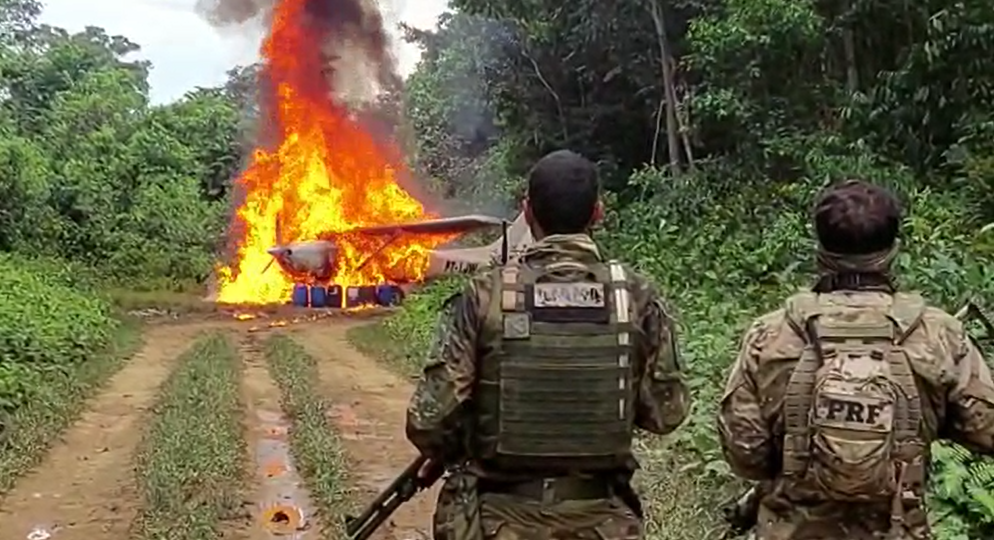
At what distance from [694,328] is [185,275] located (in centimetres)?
2005

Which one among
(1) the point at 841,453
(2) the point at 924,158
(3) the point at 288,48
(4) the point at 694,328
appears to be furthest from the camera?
(3) the point at 288,48

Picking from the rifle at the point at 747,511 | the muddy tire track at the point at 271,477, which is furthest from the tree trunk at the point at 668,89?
the rifle at the point at 747,511

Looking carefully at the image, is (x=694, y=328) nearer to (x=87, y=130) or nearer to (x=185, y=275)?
(x=185, y=275)

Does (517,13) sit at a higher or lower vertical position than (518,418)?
higher

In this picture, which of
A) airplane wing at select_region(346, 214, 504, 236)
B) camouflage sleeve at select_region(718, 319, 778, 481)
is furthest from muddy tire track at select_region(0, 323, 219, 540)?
airplane wing at select_region(346, 214, 504, 236)

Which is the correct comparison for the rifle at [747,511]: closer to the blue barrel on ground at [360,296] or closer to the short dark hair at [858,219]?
the short dark hair at [858,219]

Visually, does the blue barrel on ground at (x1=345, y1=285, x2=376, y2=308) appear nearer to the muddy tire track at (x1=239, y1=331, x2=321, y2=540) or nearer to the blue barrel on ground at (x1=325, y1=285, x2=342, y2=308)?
the blue barrel on ground at (x1=325, y1=285, x2=342, y2=308)

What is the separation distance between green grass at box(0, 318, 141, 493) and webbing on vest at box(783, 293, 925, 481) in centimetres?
650

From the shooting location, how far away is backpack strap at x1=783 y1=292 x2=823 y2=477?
2875 mm

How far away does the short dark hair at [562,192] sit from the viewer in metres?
3.18

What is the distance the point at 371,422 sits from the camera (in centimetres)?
1053

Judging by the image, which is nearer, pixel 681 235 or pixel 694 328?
pixel 694 328

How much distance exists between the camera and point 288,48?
89.9 feet

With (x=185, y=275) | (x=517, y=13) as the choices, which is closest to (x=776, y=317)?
(x=517, y=13)
